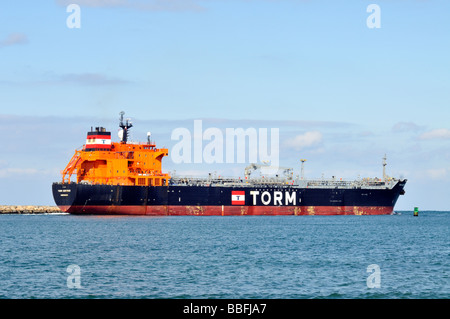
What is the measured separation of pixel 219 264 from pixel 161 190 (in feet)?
144

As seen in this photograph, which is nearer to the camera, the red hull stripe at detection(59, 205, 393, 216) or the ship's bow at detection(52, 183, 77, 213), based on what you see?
the ship's bow at detection(52, 183, 77, 213)

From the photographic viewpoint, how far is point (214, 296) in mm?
25766

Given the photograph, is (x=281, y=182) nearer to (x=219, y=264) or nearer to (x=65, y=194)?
(x=65, y=194)

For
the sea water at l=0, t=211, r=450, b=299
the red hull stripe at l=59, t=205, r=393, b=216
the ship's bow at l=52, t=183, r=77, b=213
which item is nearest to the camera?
the sea water at l=0, t=211, r=450, b=299

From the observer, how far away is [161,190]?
77875 millimetres

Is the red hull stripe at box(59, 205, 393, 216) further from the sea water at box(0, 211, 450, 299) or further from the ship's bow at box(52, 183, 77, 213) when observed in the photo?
the sea water at box(0, 211, 450, 299)

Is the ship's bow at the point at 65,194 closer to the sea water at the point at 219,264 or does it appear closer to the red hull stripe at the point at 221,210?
the red hull stripe at the point at 221,210

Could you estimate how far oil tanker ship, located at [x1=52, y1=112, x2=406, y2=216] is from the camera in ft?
250

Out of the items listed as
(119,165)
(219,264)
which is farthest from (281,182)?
(219,264)

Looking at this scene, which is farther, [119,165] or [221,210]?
[221,210]

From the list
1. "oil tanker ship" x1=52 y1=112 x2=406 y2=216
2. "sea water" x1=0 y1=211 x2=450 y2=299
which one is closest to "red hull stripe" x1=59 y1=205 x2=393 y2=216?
"oil tanker ship" x1=52 y1=112 x2=406 y2=216
